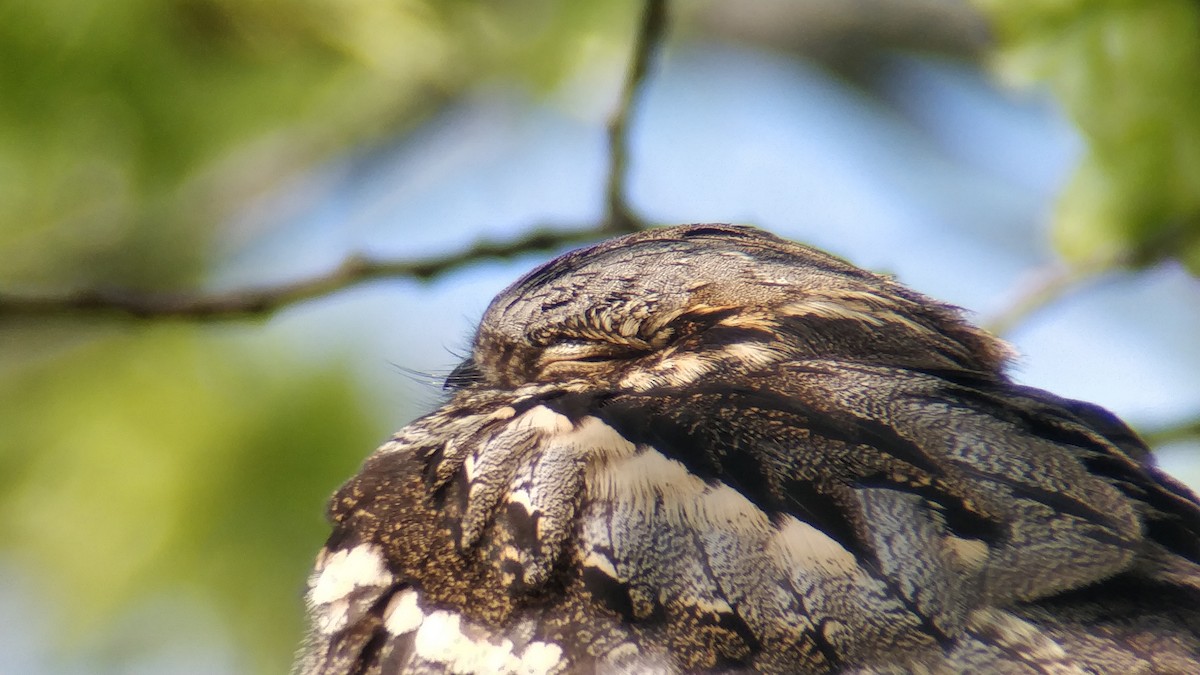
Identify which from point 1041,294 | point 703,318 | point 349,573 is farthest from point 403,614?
point 1041,294

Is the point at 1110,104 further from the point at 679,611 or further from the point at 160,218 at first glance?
A: the point at 160,218

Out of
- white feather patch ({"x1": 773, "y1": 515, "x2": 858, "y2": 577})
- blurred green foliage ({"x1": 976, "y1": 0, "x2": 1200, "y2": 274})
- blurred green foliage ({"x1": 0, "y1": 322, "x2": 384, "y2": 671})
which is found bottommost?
blurred green foliage ({"x1": 0, "y1": 322, "x2": 384, "y2": 671})

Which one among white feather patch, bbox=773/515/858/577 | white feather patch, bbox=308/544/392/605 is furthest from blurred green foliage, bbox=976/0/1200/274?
white feather patch, bbox=308/544/392/605

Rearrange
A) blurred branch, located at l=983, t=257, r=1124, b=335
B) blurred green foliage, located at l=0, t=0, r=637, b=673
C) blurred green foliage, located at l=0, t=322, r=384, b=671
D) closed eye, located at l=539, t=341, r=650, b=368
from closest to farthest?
closed eye, located at l=539, t=341, r=650, b=368 < blurred branch, located at l=983, t=257, r=1124, b=335 < blurred green foliage, located at l=0, t=0, r=637, b=673 < blurred green foliage, located at l=0, t=322, r=384, b=671

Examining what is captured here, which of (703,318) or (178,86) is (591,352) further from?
(178,86)

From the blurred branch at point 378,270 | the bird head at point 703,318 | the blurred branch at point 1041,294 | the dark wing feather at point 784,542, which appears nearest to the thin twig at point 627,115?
the blurred branch at point 378,270

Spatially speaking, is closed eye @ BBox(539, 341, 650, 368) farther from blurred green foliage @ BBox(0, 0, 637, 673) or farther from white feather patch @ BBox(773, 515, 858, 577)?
blurred green foliage @ BBox(0, 0, 637, 673)

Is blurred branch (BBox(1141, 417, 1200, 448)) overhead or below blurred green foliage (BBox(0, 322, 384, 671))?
overhead
